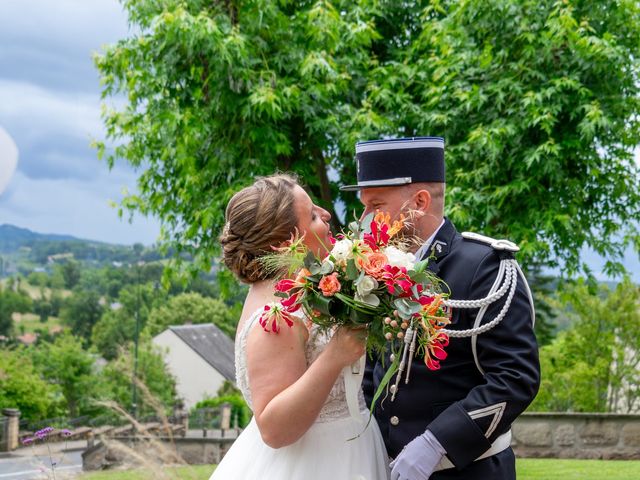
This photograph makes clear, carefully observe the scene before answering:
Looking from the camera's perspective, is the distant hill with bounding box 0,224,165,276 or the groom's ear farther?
the distant hill with bounding box 0,224,165,276

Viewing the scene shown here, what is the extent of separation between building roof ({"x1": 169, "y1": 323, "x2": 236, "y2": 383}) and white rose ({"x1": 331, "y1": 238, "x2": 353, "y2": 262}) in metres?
70.5

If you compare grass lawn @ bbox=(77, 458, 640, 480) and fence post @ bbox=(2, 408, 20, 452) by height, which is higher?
grass lawn @ bbox=(77, 458, 640, 480)

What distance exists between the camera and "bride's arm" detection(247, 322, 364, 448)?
99.7 inches

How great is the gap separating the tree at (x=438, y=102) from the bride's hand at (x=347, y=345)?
19.9 ft

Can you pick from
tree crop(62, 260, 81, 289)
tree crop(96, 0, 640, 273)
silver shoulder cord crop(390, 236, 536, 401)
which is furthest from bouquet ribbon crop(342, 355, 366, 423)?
tree crop(62, 260, 81, 289)

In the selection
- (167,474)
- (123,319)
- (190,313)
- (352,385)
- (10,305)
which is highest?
(352,385)

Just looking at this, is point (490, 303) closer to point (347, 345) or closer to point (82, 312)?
point (347, 345)

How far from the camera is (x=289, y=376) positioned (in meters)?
2.64

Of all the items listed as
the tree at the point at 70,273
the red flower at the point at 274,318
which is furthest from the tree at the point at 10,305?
the red flower at the point at 274,318

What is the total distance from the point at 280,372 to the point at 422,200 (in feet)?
2.84

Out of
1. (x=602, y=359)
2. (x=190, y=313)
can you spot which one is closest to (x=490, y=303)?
(x=602, y=359)

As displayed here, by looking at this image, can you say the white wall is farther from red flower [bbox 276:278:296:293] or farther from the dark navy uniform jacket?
red flower [bbox 276:278:296:293]

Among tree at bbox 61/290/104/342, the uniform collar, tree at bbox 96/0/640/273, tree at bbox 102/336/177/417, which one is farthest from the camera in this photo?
tree at bbox 61/290/104/342

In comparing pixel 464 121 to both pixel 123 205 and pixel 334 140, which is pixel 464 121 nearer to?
pixel 334 140
